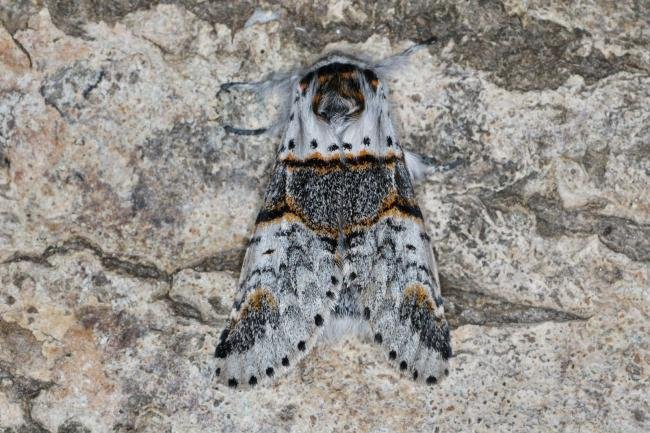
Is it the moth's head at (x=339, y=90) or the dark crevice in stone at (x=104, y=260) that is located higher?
the moth's head at (x=339, y=90)

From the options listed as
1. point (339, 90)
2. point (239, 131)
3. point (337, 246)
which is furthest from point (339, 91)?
point (337, 246)

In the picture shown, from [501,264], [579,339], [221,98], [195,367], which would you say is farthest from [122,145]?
[579,339]

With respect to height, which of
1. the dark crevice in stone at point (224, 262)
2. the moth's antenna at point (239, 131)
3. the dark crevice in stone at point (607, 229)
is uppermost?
the moth's antenna at point (239, 131)

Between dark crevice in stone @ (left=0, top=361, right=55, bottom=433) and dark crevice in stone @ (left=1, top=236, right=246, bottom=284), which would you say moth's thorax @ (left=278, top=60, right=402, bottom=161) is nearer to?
dark crevice in stone @ (left=1, top=236, right=246, bottom=284)

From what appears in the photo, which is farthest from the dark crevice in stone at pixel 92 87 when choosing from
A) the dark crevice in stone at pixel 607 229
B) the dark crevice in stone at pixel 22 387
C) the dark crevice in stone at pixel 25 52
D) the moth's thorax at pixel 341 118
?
the dark crevice in stone at pixel 607 229

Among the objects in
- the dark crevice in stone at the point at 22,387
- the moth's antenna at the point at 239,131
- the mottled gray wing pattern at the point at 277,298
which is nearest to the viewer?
the mottled gray wing pattern at the point at 277,298

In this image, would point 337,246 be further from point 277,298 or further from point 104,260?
point 104,260

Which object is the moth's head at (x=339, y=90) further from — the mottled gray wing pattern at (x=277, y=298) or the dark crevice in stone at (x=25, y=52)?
the dark crevice in stone at (x=25, y=52)

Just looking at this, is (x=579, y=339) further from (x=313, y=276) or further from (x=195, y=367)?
(x=195, y=367)
